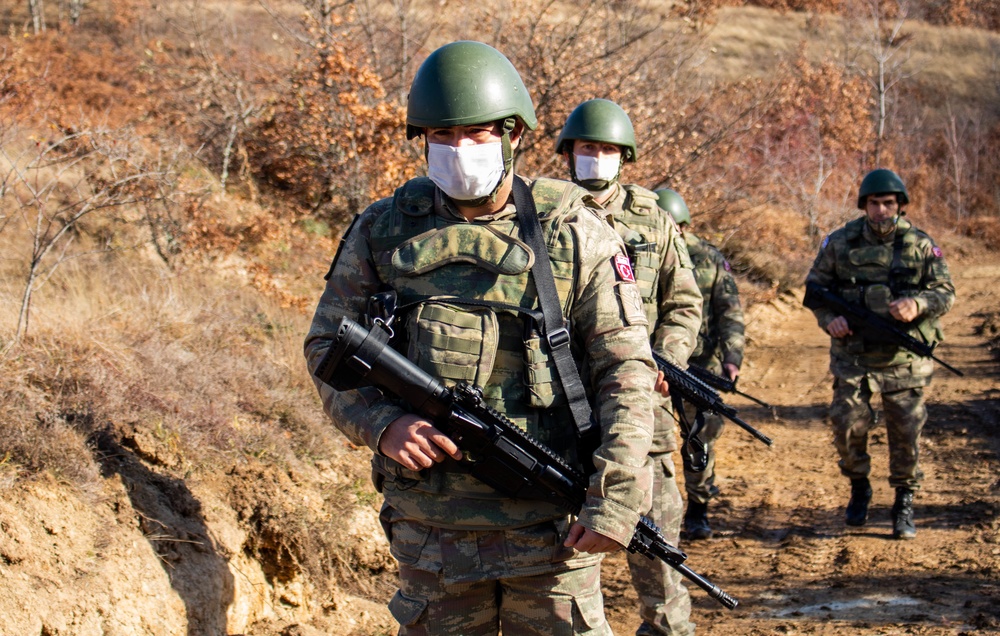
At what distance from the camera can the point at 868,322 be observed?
19.2ft

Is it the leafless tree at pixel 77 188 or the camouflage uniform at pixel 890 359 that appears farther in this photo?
the leafless tree at pixel 77 188

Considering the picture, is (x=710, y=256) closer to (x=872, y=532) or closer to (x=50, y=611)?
(x=872, y=532)

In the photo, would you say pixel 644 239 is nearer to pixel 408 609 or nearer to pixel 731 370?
pixel 731 370

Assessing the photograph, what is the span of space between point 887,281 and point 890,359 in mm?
506

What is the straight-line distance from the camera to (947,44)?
107 ft

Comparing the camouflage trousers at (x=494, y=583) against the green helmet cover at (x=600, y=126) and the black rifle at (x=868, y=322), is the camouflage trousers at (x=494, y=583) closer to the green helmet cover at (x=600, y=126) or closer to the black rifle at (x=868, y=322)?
the green helmet cover at (x=600, y=126)

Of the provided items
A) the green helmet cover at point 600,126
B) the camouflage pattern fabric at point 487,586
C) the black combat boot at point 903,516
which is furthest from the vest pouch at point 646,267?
the black combat boot at point 903,516

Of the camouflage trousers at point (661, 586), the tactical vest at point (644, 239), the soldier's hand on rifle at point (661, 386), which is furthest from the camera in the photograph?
the tactical vest at point (644, 239)

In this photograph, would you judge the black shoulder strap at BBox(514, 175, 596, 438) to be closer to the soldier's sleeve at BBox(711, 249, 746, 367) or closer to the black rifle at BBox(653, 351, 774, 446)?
the black rifle at BBox(653, 351, 774, 446)

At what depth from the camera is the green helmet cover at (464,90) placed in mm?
2520

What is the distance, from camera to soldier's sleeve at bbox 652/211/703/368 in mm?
4148

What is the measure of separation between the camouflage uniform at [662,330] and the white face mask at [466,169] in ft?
5.18

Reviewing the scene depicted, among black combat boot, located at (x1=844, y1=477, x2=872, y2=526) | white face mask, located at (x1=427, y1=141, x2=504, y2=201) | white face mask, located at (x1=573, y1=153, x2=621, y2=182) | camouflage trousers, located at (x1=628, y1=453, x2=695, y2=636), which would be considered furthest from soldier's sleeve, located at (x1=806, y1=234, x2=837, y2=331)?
white face mask, located at (x1=427, y1=141, x2=504, y2=201)

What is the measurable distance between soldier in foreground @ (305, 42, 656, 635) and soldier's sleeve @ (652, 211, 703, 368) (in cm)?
158
